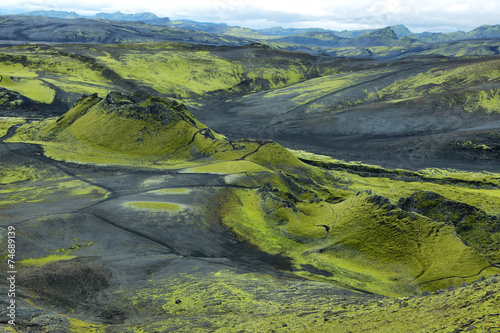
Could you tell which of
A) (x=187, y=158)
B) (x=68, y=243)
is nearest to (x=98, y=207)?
(x=68, y=243)

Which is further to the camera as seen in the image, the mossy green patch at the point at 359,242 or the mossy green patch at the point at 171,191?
the mossy green patch at the point at 171,191


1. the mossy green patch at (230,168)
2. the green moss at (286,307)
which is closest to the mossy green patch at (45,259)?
the green moss at (286,307)

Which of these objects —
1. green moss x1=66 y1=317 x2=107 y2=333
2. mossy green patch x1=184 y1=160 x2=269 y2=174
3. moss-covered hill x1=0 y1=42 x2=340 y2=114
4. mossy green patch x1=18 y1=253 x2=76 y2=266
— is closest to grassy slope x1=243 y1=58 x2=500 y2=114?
moss-covered hill x1=0 y1=42 x2=340 y2=114

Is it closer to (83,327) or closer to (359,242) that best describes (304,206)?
(359,242)

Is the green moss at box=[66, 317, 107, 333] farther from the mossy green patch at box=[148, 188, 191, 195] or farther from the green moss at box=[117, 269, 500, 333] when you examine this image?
the mossy green patch at box=[148, 188, 191, 195]

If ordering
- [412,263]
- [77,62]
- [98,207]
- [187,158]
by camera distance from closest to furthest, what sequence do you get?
[412,263]
[98,207]
[187,158]
[77,62]

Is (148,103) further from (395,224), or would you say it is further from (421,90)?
(421,90)

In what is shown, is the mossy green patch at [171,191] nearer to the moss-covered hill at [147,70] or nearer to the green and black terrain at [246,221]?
the green and black terrain at [246,221]

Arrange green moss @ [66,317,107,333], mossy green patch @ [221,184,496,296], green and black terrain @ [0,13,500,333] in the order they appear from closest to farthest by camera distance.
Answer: green moss @ [66,317,107,333] → green and black terrain @ [0,13,500,333] → mossy green patch @ [221,184,496,296]
